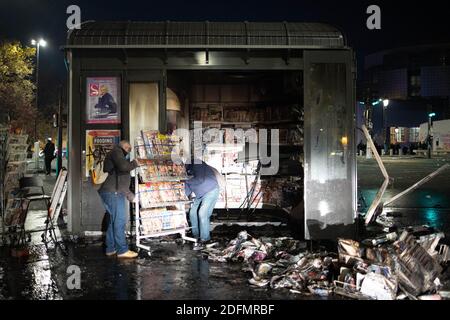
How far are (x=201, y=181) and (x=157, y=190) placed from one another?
1018 mm

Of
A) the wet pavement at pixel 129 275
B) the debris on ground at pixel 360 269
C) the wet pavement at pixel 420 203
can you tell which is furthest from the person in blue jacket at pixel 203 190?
the wet pavement at pixel 420 203

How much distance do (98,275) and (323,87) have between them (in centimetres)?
563

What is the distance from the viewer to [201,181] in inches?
394

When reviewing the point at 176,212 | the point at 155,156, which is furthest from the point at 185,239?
the point at 155,156

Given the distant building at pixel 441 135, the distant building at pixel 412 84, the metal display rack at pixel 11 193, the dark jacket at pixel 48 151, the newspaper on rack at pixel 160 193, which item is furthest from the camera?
the distant building at pixel 412 84

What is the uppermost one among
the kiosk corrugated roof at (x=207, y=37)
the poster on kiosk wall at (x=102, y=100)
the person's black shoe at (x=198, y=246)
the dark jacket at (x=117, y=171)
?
the kiosk corrugated roof at (x=207, y=37)

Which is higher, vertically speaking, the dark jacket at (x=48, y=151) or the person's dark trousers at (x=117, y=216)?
the dark jacket at (x=48, y=151)

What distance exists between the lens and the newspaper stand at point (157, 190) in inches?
364

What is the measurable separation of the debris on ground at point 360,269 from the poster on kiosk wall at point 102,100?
3.90 metres

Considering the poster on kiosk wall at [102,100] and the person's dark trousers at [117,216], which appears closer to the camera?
the person's dark trousers at [117,216]

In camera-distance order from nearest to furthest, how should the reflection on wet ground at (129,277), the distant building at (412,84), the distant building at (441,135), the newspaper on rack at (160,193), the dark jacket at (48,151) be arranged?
the reflection on wet ground at (129,277) < the newspaper on rack at (160,193) < the dark jacket at (48,151) < the distant building at (441,135) < the distant building at (412,84)

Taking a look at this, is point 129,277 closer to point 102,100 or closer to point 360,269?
point 360,269

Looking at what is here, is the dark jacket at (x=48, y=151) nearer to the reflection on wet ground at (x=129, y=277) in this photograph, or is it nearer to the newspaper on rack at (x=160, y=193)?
the reflection on wet ground at (x=129, y=277)
